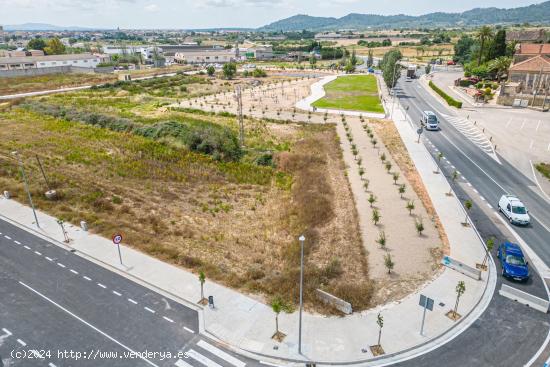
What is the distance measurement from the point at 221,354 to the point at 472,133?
50399 millimetres

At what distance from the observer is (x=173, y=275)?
22.9m

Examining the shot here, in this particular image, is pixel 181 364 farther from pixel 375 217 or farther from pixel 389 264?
pixel 375 217

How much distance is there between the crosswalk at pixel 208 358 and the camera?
16594mm

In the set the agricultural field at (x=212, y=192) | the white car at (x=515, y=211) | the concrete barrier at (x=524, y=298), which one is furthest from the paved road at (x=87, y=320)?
the white car at (x=515, y=211)

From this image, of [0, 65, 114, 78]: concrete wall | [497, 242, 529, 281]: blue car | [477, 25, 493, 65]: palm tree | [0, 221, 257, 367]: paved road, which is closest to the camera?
[0, 221, 257, 367]: paved road

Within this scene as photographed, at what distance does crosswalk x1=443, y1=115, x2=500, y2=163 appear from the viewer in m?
46.1

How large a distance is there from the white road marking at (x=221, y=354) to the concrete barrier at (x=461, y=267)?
47.6 ft

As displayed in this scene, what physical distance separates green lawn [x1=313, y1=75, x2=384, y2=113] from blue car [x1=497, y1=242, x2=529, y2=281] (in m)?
47.4

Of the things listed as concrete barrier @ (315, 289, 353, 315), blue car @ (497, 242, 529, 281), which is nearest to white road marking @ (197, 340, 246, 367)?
concrete barrier @ (315, 289, 353, 315)

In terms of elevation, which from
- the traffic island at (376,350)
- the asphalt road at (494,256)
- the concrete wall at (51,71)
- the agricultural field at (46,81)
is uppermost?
the concrete wall at (51,71)

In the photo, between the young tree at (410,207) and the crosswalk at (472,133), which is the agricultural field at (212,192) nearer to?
the young tree at (410,207)

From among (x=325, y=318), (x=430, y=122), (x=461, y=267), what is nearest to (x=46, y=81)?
(x=430, y=122)

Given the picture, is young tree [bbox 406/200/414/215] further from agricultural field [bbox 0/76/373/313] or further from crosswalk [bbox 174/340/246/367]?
crosswalk [bbox 174/340/246/367]

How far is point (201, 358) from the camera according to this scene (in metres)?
16.9
